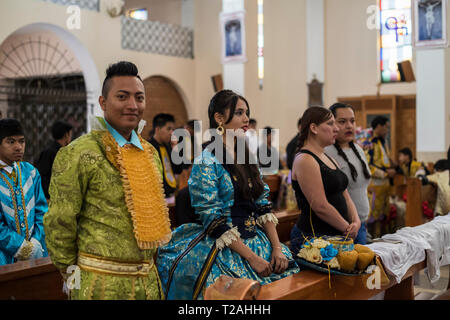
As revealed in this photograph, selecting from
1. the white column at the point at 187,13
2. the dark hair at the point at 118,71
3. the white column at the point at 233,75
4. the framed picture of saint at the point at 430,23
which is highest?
the white column at the point at 187,13

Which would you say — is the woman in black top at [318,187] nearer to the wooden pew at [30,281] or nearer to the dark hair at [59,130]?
the wooden pew at [30,281]

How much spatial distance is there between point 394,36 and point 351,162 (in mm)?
8851

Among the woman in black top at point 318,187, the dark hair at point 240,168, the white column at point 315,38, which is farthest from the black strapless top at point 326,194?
the white column at point 315,38

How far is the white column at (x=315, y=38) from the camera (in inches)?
495

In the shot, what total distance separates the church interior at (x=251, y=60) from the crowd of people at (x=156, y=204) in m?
6.62

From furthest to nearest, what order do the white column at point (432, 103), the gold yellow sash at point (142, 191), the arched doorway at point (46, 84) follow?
the arched doorway at point (46, 84) < the white column at point (432, 103) < the gold yellow sash at point (142, 191)

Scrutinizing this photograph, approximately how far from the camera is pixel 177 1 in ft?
48.1

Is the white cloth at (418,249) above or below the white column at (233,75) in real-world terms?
below

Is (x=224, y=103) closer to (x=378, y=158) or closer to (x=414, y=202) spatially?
(x=414, y=202)

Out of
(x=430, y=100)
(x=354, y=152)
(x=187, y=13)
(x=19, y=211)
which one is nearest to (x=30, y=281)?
(x=19, y=211)

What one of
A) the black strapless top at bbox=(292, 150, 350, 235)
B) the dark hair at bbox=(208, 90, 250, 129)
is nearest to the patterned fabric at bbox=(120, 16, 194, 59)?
the black strapless top at bbox=(292, 150, 350, 235)
